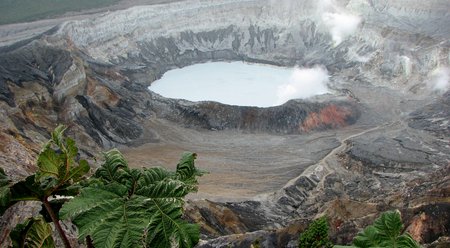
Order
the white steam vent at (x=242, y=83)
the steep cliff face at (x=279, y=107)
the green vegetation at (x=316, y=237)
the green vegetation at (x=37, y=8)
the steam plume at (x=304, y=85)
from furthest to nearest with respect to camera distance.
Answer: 1. the green vegetation at (x=37, y=8)
2. the steam plume at (x=304, y=85)
3. the white steam vent at (x=242, y=83)
4. the steep cliff face at (x=279, y=107)
5. the green vegetation at (x=316, y=237)

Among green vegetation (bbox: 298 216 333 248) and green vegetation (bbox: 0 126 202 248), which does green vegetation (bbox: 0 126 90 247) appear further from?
green vegetation (bbox: 298 216 333 248)

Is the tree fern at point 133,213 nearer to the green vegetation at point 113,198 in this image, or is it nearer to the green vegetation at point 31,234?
the green vegetation at point 113,198

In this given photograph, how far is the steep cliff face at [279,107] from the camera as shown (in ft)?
93.0

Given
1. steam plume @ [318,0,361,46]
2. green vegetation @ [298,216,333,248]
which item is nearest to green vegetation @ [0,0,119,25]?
steam plume @ [318,0,361,46]

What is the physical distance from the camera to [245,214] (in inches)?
1184

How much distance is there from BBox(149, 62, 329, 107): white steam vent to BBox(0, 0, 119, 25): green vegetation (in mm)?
26319

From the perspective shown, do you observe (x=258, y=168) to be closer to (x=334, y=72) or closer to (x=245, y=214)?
(x=245, y=214)

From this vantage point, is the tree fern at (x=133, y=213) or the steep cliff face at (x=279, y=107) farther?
the steep cliff face at (x=279, y=107)

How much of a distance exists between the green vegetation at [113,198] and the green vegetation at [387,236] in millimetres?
1896

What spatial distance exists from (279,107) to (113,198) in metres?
45.1

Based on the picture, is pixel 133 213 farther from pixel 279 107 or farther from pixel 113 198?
pixel 279 107

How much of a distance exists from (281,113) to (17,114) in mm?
23207

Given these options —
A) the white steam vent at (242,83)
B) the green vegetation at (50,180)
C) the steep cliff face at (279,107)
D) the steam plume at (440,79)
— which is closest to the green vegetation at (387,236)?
the green vegetation at (50,180)

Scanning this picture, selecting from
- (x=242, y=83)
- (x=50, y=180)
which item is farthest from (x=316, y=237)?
(x=242, y=83)
